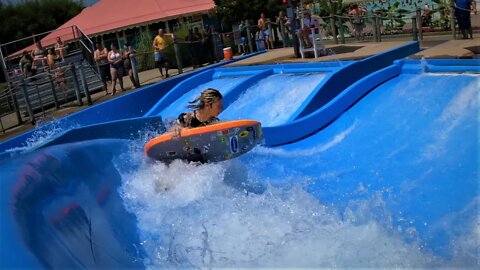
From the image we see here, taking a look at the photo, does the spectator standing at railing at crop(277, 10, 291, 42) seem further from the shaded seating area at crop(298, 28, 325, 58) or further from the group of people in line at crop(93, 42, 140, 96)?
the group of people in line at crop(93, 42, 140, 96)

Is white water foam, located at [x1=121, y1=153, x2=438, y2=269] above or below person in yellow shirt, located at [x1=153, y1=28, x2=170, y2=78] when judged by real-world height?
below

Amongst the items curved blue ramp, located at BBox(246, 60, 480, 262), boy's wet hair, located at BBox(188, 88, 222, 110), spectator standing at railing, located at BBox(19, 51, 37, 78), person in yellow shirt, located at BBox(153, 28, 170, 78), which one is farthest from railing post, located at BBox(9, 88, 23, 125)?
boy's wet hair, located at BBox(188, 88, 222, 110)

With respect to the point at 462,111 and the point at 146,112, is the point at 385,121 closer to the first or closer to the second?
the point at 462,111

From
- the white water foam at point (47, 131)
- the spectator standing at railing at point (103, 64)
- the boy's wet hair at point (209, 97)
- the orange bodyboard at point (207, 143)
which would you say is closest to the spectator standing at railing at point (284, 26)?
the spectator standing at railing at point (103, 64)

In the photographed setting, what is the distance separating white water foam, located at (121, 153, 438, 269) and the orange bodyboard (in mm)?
138

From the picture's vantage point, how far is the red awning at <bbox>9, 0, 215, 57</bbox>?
2622 cm

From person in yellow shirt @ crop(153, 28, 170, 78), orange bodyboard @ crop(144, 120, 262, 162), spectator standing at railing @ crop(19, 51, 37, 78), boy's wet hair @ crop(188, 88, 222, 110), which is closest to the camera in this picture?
boy's wet hair @ crop(188, 88, 222, 110)

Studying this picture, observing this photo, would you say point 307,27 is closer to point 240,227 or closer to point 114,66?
point 114,66

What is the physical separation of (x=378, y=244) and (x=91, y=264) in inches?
88.7

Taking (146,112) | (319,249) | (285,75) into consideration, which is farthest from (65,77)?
(319,249)

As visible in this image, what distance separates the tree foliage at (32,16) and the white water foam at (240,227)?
112ft

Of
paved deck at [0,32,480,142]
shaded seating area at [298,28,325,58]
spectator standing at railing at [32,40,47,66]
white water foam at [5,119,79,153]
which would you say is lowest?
white water foam at [5,119,79,153]

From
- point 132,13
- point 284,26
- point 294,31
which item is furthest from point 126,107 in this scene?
point 132,13

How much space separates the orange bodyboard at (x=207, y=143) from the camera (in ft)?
21.9
